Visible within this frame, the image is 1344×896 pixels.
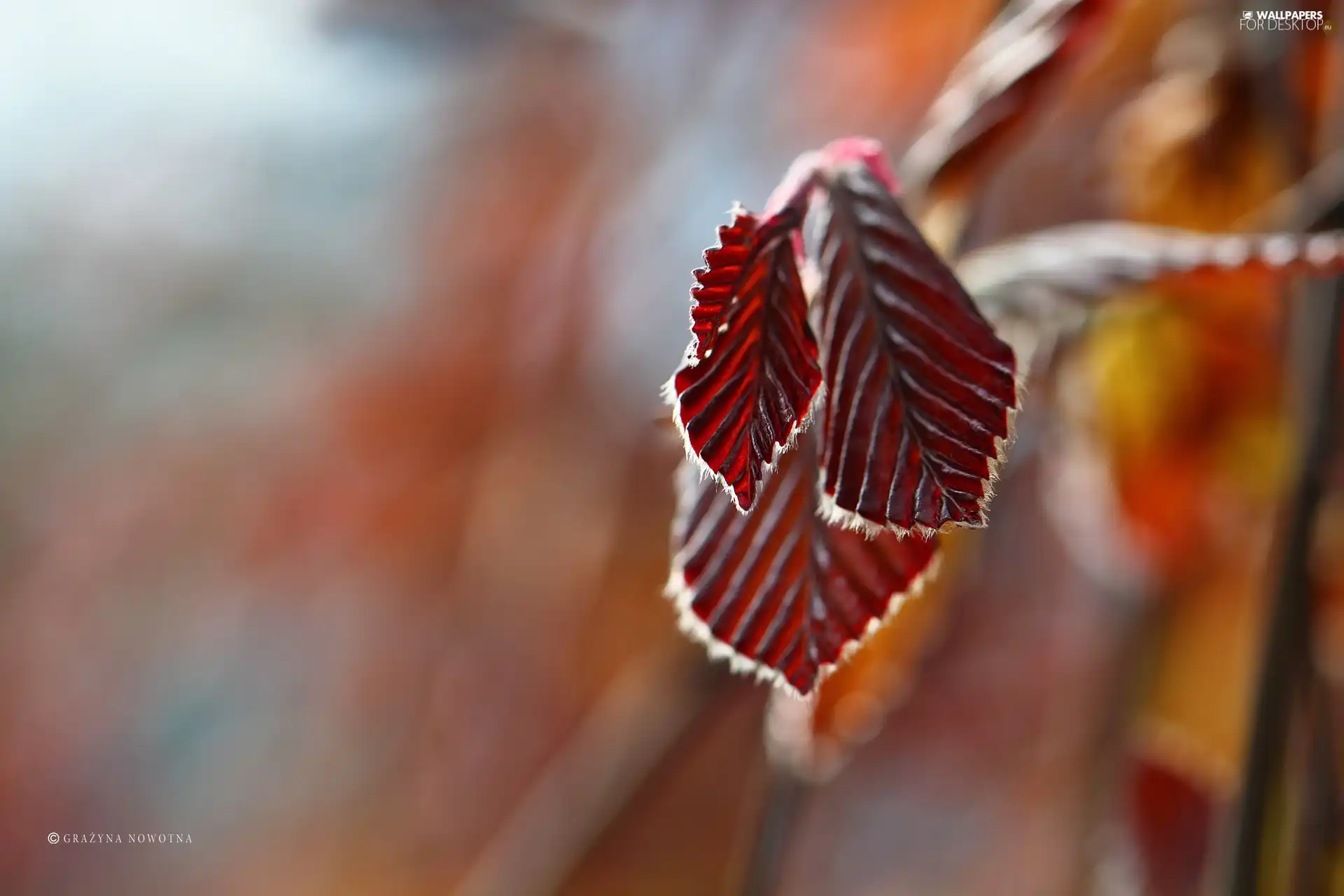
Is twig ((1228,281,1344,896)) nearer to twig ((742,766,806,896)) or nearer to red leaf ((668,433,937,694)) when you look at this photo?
red leaf ((668,433,937,694))

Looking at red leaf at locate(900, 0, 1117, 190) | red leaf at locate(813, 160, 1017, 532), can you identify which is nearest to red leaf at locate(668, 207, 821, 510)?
red leaf at locate(813, 160, 1017, 532)

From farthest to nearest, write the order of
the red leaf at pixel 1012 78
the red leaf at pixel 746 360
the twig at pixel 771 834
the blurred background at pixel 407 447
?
the blurred background at pixel 407 447 < the twig at pixel 771 834 < the red leaf at pixel 1012 78 < the red leaf at pixel 746 360


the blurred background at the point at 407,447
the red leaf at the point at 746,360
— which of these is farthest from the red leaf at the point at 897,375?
the blurred background at the point at 407,447

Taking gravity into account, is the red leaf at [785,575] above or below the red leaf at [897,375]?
below

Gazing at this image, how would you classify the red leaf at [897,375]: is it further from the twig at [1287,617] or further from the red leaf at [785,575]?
the twig at [1287,617]

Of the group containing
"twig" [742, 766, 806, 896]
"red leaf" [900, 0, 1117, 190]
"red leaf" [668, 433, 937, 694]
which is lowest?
"twig" [742, 766, 806, 896]

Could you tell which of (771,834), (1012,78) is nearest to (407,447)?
(771,834)
